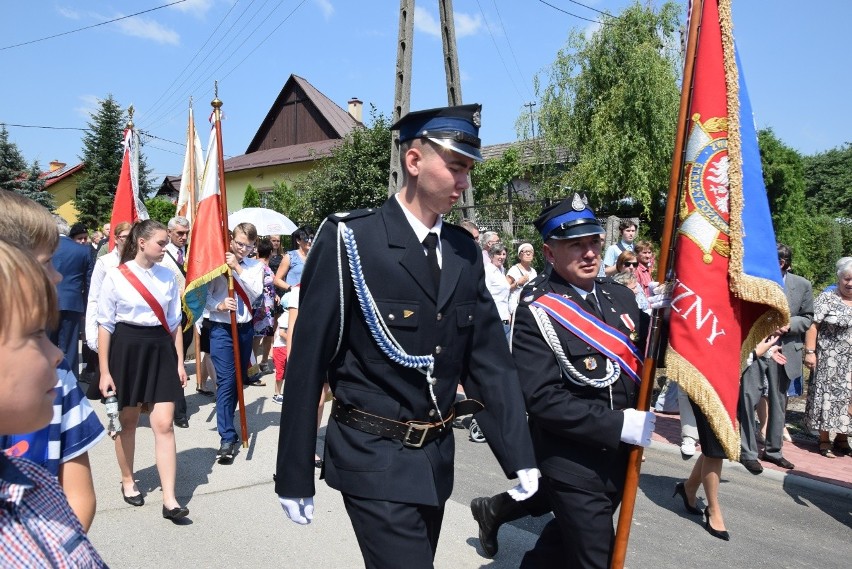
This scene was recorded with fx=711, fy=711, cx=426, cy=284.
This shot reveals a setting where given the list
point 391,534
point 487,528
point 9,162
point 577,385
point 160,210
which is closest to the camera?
point 391,534

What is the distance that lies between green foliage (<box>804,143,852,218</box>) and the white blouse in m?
45.1

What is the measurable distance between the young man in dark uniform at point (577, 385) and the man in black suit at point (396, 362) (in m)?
0.47

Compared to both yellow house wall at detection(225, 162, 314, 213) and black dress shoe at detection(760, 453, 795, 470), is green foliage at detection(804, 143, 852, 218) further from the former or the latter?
black dress shoe at detection(760, 453, 795, 470)

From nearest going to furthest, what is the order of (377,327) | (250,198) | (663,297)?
(377,327) → (663,297) → (250,198)

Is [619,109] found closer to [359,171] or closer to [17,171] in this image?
[359,171]

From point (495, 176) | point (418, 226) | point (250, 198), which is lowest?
point (418, 226)

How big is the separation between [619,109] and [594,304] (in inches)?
638

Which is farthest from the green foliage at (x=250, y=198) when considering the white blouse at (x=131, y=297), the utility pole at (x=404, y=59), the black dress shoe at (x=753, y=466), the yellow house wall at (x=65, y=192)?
the yellow house wall at (x=65, y=192)

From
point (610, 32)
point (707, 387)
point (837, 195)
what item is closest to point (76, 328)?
point (707, 387)

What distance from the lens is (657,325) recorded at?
10.8ft

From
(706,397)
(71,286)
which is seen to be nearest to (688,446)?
(706,397)

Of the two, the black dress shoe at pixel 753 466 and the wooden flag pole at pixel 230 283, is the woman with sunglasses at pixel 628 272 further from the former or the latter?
the wooden flag pole at pixel 230 283

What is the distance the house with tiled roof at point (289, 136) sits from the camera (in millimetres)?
36562

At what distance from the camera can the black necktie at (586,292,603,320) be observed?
11.1 ft
